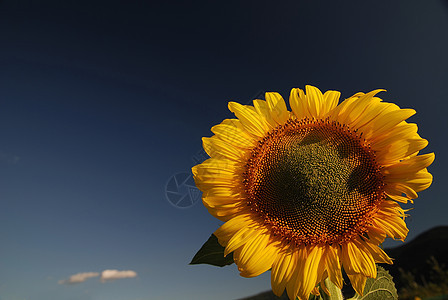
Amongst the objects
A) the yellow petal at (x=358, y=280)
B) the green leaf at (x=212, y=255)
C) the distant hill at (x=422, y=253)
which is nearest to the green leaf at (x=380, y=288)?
the yellow petal at (x=358, y=280)

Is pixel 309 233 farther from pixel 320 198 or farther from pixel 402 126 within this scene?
pixel 402 126

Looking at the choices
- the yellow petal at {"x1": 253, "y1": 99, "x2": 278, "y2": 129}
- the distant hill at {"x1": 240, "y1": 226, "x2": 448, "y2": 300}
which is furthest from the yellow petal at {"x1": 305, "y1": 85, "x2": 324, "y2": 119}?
the distant hill at {"x1": 240, "y1": 226, "x2": 448, "y2": 300}

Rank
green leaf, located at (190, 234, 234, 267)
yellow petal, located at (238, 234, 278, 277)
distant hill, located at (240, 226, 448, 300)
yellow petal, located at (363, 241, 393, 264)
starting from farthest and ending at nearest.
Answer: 1. distant hill, located at (240, 226, 448, 300)
2. green leaf, located at (190, 234, 234, 267)
3. yellow petal, located at (238, 234, 278, 277)
4. yellow petal, located at (363, 241, 393, 264)

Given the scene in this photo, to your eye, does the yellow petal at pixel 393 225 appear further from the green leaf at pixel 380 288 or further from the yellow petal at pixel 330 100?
the yellow petal at pixel 330 100

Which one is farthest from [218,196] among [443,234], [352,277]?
[443,234]

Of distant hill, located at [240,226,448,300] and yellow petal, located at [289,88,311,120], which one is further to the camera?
distant hill, located at [240,226,448,300]

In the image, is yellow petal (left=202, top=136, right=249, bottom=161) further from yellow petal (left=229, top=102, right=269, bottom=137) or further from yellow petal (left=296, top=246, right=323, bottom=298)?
yellow petal (left=296, top=246, right=323, bottom=298)

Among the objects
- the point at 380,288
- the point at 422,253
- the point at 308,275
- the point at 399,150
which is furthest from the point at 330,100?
the point at 422,253
